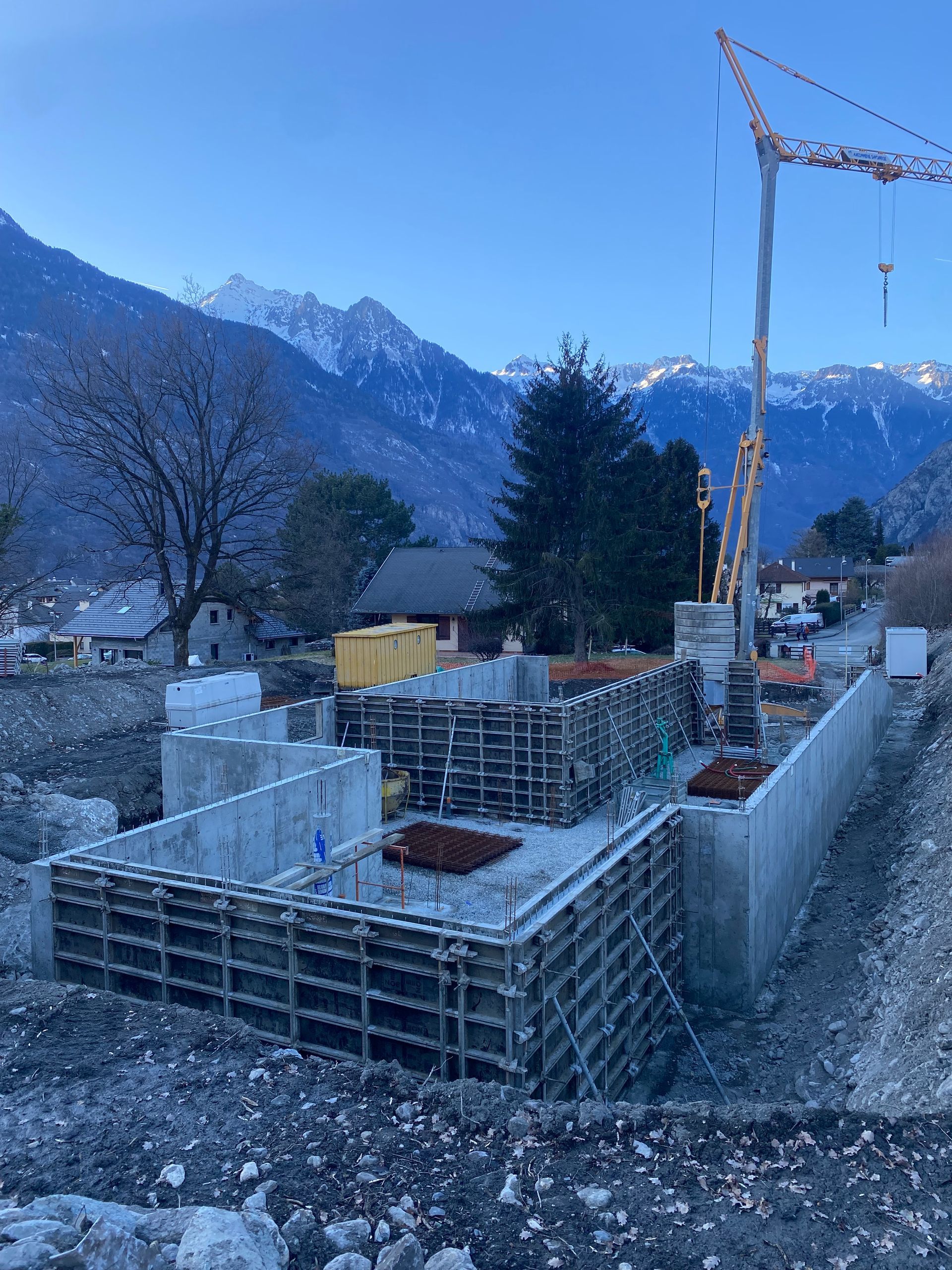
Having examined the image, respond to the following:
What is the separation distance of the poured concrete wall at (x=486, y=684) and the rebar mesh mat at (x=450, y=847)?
3.56 metres

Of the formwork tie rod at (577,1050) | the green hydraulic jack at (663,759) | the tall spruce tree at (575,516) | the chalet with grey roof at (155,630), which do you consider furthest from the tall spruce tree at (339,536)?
the formwork tie rod at (577,1050)

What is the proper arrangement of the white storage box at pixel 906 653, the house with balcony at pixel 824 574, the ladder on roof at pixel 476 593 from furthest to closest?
the house with balcony at pixel 824 574 < the ladder on roof at pixel 476 593 < the white storage box at pixel 906 653

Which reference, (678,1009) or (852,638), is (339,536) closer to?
(852,638)

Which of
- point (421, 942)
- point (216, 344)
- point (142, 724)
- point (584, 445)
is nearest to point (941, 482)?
point (584, 445)

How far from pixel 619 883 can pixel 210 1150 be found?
557cm

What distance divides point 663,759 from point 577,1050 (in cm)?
1287

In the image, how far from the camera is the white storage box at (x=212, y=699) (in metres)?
18.8

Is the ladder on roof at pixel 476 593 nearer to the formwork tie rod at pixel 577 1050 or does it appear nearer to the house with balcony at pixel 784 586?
the formwork tie rod at pixel 577 1050

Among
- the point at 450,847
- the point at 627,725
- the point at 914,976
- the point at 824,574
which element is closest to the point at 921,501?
the point at 824,574

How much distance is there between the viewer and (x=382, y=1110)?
6395mm

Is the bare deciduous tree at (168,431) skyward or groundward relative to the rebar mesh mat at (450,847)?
skyward

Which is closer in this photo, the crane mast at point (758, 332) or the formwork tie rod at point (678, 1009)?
the formwork tie rod at point (678, 1009)

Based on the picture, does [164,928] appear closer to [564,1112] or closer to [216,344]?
[564,1112]

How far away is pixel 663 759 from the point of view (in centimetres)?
2080
